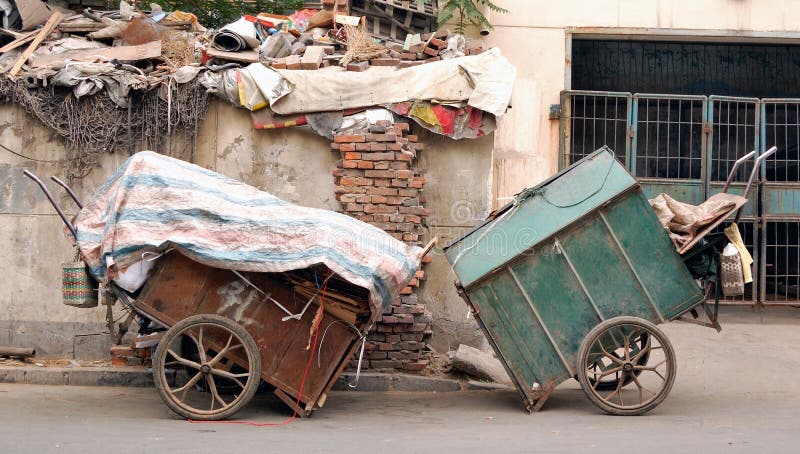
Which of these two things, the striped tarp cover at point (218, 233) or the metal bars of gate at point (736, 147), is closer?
the striped tarp cover at point (218, 233)

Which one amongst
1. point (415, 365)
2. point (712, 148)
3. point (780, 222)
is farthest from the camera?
point (712, 148)

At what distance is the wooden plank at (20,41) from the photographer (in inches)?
399

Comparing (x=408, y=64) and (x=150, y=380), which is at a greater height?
(x=408, y=64)

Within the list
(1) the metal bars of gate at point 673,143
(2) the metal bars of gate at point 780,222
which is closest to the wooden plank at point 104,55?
(1) the metal bars of gate at point 673,143

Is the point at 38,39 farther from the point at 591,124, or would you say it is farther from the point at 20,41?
the point at 591,124

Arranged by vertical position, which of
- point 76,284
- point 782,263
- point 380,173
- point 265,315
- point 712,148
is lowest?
point 265,315

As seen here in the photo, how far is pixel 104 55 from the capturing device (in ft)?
33.2

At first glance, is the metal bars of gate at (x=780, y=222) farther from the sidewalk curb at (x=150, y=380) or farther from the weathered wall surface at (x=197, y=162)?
the sidewalk curb at (x=150, y=380)

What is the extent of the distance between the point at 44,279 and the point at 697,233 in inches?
261

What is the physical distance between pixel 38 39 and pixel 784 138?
9262 millimetres

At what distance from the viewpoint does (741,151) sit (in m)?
11.8

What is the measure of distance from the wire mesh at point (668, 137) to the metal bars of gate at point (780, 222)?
2.69 feet

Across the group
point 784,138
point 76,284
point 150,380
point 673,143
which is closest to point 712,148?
point 673,143

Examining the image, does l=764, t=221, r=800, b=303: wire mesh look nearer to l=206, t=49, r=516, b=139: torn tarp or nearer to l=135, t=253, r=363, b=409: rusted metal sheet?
l=206, t=49, r=516, b=139: torn tarp
